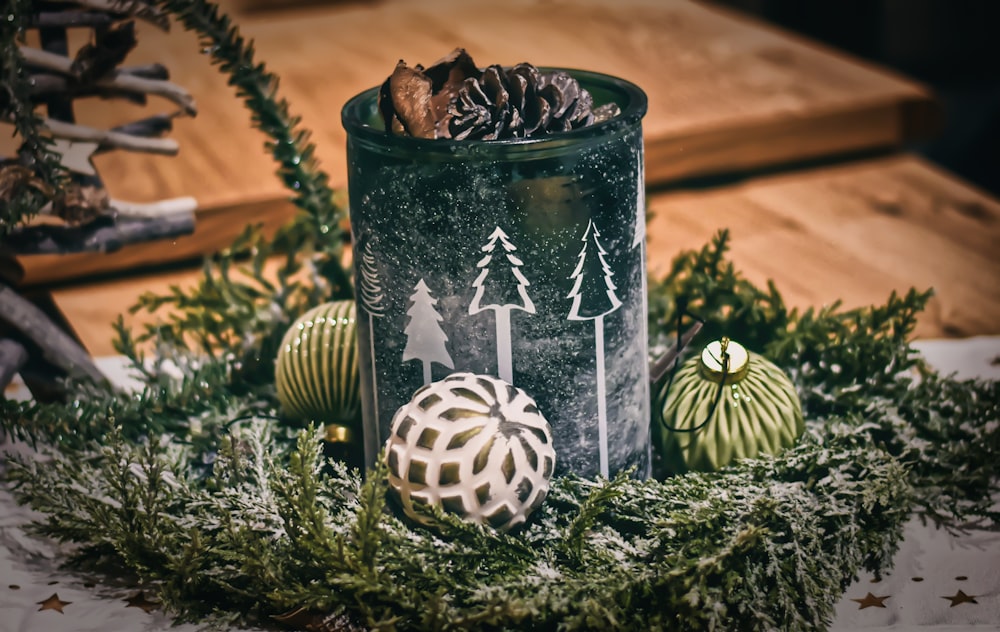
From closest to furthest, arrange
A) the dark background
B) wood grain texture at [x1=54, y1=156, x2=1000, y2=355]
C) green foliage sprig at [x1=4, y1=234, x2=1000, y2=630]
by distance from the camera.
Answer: green foliage sprig at [x1=4, y1=234, x2=1000, y2=630] < wood grain texture at [x1=54, y1=156, x2=1000, y2=355] < the dark background

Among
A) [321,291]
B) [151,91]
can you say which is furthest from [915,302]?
[151,91]

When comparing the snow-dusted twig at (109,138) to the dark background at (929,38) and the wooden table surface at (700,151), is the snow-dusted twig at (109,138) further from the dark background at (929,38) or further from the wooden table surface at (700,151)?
the dark background at (929,38)

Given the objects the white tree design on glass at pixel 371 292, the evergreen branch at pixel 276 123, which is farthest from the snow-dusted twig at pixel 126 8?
the white tree design on glass at pixel 371 292

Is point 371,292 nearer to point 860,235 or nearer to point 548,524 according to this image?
point 548,524

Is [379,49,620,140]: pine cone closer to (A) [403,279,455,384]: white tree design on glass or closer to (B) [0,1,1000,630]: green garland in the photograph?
(A) [403,279,455,384]: white tree design on glass

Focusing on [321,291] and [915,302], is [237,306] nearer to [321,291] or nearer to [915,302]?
[321,291]

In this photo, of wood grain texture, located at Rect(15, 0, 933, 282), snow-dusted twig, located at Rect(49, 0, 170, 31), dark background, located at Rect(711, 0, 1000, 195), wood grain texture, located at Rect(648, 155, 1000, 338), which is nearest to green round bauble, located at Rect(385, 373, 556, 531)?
snow-dusted twig, located at Rect(49, 0, 170, 31)

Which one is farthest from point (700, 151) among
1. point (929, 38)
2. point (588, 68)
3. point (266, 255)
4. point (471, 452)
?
point (929, 38)

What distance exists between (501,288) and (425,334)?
0.06 metres

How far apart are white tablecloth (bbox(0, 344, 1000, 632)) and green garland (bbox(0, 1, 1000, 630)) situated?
0.02 metres

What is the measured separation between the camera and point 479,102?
69 centimetres

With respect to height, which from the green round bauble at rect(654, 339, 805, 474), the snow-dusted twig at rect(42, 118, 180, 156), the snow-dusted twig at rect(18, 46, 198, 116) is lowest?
the green round bauble at rect(654, 339, 805, 474)

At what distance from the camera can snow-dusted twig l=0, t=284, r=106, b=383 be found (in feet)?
2.99

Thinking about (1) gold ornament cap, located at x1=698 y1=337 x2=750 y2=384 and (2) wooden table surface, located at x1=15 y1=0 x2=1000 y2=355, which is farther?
(2) wooden table surface, located at x1=15 y1=0 x2=1000 y2=355
